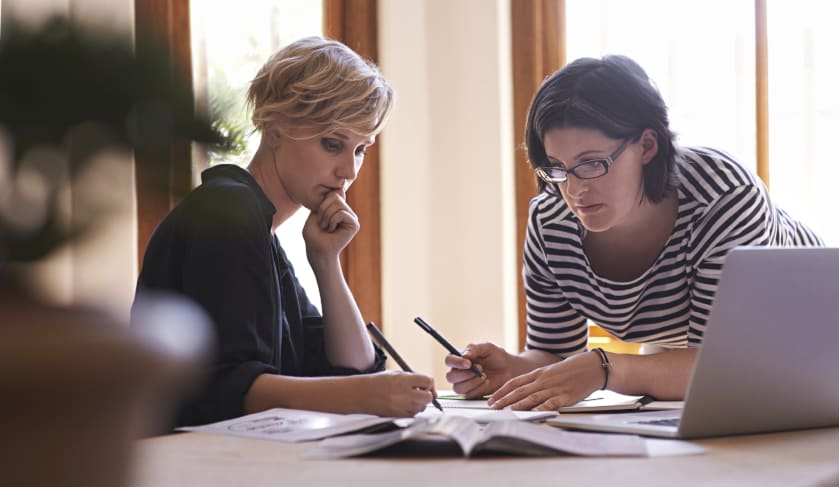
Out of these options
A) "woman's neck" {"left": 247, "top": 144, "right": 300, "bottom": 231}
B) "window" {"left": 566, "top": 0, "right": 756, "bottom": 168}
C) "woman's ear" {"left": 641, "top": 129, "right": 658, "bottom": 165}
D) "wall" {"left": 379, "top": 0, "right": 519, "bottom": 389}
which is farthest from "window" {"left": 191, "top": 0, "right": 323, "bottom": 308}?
"window" {"left": 566, "top": 0, "right": 756, "bottom": 168}

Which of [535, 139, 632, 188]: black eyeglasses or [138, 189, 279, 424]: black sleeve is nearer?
[138, 189, 279, 424]: black sleeve

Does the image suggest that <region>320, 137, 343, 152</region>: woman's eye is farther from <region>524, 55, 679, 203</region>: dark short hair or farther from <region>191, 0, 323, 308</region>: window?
<region>191, 0, 323, 308</region>: window

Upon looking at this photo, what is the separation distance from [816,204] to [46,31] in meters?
3.12

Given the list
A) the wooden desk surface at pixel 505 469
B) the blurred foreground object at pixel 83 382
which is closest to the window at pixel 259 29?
the wooden desk surface at pixel 505 469

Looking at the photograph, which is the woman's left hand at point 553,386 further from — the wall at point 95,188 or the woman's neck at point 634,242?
the wall at point 95,188

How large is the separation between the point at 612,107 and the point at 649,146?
12 centimetres

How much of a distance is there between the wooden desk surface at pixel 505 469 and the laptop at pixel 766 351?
46 millimetres

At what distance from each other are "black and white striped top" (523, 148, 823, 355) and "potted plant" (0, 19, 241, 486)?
1.34 m

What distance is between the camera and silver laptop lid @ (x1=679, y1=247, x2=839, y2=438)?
2.79 feet

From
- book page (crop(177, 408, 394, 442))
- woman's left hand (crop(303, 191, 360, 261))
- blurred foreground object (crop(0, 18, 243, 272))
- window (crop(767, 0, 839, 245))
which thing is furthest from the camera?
window (crop(767, 0, 839, 245))

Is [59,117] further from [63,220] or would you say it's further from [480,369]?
[480,369]

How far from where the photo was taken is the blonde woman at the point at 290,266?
1.18 m

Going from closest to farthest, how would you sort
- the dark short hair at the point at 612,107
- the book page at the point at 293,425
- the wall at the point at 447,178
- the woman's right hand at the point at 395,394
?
the book page at the point at 293,425
the woman's right hand at the point at 395,394
the dark short hair at the point at 612,107
the wall at the point at 447,178

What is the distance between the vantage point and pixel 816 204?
3.04m
